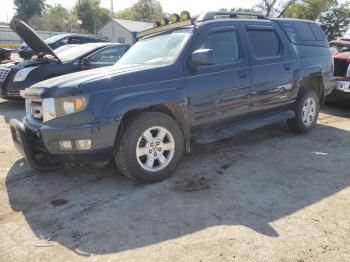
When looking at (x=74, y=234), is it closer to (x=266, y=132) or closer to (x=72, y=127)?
(x=72, y=127)

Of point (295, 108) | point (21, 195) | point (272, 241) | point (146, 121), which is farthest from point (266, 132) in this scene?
point (21, 195)

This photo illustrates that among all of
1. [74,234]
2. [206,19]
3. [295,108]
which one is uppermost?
[206,19]

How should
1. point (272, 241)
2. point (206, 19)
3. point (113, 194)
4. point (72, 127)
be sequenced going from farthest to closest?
1. point (206, 19)
2. point (113, 194)
3. point (72, 127)
4. point (272, 241)

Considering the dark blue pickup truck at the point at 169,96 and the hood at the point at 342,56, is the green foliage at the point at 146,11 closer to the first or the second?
the hood at the point at 342,56

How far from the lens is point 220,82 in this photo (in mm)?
4480

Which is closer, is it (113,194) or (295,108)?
(113,194)

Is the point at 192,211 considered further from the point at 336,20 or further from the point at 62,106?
the point at 336,20

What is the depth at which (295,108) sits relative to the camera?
583 centimetres

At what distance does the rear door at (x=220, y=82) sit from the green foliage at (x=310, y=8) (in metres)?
40.1

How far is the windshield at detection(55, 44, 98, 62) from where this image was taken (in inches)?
321

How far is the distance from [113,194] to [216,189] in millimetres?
1085

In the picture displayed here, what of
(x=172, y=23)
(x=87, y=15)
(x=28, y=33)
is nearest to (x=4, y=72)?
(x=28, y=33)

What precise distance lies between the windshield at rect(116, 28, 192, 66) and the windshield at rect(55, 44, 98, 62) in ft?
11.5

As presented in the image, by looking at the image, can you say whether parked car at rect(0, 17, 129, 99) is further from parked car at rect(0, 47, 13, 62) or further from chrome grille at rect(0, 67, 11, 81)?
parked car at rect(0, 47, 13, 62)
